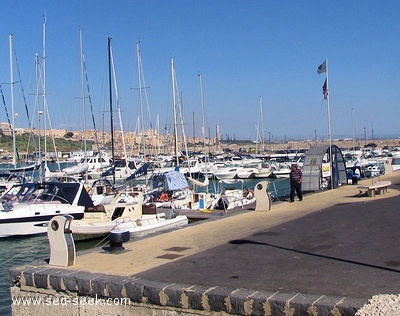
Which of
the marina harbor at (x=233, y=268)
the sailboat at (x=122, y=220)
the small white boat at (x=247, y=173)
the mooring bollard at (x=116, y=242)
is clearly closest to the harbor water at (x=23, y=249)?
the sailboat at (x=122, y=220)

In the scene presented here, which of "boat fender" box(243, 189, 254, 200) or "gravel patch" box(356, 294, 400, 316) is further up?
"gravel patch" box(356, 294, 400, 316)

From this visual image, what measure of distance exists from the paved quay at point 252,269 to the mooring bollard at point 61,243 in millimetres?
256

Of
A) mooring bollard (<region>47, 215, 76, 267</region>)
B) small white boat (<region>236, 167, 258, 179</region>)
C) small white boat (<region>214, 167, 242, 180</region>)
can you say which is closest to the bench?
mooring bollard (<region>47, 215, 76, 267</region>)

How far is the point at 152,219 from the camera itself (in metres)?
23.4

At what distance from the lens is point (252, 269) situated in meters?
9.67

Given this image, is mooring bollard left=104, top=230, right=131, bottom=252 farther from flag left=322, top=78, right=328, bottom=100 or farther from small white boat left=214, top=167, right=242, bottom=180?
small white boat left=214, top=167, right=242, bottom=180

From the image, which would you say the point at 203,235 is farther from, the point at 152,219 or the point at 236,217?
the point at 152,219

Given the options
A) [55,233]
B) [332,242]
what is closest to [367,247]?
[332,242]

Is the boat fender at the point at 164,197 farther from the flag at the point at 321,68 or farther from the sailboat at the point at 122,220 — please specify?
the flag at the point at 321,68

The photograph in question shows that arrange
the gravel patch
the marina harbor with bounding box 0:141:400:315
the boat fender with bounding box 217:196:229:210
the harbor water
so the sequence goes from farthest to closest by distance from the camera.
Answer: the boat fender with bounding box 217:196:229:210, the harbor water, the marina harbor with bounding box 0:141:400:315, the gravel patch

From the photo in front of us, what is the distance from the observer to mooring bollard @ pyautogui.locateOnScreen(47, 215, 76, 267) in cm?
1077

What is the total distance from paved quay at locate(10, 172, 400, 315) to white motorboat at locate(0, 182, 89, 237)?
1227 cm

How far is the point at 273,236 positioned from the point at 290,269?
152 inches

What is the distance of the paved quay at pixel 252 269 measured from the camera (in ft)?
25.4
